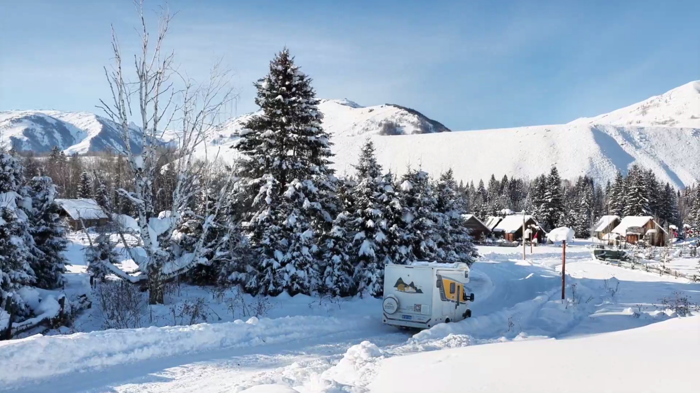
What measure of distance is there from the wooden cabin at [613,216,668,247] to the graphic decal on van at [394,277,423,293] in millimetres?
71071

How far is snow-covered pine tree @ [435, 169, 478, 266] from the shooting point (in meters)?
30.3

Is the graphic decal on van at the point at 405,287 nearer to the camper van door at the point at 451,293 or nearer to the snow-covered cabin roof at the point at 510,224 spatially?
the camper van door at the point at 451,293

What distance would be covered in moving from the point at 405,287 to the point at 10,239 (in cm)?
1319

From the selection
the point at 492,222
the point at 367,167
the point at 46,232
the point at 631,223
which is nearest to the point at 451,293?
the point at 367,167

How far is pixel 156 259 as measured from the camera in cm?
1564

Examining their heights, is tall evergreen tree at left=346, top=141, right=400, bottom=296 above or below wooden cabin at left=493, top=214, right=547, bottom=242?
above

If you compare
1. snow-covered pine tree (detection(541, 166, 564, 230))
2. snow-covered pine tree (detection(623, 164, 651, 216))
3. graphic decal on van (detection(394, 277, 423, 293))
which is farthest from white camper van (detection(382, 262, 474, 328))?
snow-covered pine tree (detection(623, 164, 651, 216))

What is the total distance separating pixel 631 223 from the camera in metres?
75.4

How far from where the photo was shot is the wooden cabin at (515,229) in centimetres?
8306

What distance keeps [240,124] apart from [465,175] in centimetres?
17817

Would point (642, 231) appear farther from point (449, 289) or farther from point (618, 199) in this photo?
point (449, 289)

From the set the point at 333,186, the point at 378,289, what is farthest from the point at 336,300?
the point at 333,186

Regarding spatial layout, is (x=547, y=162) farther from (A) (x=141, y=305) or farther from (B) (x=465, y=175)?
(A) (x=141, y=305)

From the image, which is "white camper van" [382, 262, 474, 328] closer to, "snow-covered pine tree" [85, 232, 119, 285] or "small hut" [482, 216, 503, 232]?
"snow-covered pine tree" [85, 232, 119, 285]
